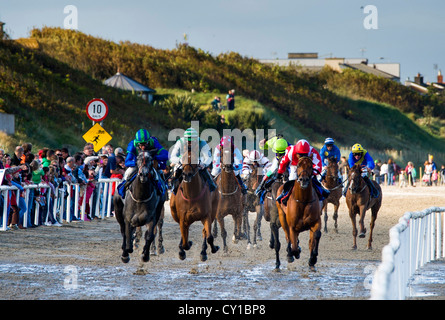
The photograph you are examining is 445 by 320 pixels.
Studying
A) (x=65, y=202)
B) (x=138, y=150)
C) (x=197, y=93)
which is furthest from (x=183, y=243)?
(x=197, y=93)

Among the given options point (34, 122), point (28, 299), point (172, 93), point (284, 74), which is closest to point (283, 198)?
point (28, 299)

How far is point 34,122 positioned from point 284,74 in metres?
54.0

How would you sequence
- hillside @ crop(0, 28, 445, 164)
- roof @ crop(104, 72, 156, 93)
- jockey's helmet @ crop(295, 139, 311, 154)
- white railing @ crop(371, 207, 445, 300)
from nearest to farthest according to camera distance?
white railing @ crop(371, 207, 445, 300), jockey's helmet @ crop(295, 139, 311, 154), hillside @ crop(0, 28, 445, 164), roof @ crop(104, 72, 156, 93)

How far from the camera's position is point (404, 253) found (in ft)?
32.5

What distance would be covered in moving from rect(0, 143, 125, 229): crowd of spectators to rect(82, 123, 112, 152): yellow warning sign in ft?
2.08

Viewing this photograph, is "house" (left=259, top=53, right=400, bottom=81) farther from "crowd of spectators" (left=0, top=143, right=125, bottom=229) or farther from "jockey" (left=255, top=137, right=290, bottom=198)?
"jockey" (left=255, top=137, right=290, bottom=198)

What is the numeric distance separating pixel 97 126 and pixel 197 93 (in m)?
39.8

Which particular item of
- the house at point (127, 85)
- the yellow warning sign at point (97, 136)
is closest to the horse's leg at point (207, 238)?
the yellow warning sign at point (97, 136)

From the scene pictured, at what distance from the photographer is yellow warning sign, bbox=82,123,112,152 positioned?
→ 888 inches

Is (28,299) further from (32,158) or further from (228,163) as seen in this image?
(32,158)

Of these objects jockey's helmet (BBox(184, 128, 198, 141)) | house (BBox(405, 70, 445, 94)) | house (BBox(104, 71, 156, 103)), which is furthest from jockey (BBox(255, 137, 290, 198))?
house (BBox(405, 70, 445, 94))

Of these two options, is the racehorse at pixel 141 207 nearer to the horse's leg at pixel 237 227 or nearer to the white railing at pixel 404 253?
the horse's leg at pixel 237 227

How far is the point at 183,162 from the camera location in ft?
41.0

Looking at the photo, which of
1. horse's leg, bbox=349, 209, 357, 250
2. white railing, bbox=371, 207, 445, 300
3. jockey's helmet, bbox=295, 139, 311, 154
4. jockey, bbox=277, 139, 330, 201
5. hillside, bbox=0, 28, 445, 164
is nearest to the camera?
white railing, bbox=371, 207, 445, 300
